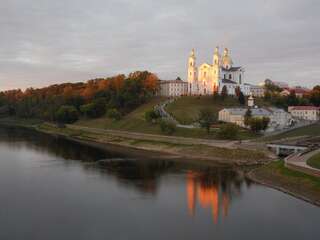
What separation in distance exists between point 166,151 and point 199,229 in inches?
1053

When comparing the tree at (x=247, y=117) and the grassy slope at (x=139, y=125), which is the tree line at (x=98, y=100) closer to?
the grassy slope at (x=139, y=125)

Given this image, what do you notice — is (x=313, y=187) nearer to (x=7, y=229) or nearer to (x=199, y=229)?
(x=199, y=229)

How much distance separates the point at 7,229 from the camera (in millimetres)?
20234

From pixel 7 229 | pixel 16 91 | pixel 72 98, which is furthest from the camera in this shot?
pixel 16 91

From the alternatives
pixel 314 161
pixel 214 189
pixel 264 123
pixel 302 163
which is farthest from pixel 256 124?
pixel 214 189

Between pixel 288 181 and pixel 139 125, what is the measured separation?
34979 millimetres

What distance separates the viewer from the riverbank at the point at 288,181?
85.2ft

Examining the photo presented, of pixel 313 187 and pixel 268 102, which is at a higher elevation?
pixel 268 102

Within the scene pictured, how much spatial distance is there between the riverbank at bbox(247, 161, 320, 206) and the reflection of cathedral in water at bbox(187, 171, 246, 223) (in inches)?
92.5

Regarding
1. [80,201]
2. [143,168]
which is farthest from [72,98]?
[80,201]

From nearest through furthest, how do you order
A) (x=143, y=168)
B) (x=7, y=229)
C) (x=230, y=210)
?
(x=7, y=229) → (x=230, y=210) → (x=143, y=168)

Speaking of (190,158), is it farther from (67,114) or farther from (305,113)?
(67,114)

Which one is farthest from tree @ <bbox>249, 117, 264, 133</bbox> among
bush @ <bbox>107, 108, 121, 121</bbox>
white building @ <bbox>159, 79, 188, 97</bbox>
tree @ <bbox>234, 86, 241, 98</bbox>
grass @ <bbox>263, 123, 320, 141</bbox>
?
white building @ <bbox>159, 79, 188, 97</bbox>

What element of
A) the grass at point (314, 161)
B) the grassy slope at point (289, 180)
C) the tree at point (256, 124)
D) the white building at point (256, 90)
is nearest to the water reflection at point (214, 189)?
the grassy slope at point (289, 180)
